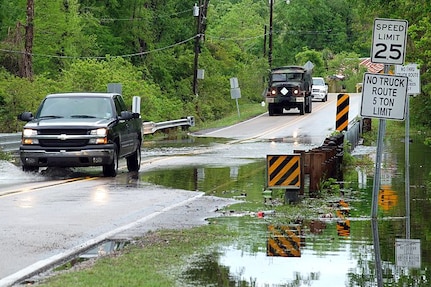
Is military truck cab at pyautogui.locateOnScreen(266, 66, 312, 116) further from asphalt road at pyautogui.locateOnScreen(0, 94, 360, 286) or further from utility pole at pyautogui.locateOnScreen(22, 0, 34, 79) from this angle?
asphalt road at pyautogui.locateOnScreen(0, 94, 360, 286)

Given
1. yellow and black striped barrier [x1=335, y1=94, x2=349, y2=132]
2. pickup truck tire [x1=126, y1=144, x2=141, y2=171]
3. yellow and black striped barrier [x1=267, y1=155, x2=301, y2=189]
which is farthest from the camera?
yellow and black striped barrier [x1=335, y1=94, x2=349, y2=132]

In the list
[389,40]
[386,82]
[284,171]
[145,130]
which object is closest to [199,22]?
[145,130]

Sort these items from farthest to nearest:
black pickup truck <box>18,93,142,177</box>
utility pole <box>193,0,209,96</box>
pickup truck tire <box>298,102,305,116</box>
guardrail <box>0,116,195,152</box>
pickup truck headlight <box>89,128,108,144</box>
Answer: utility pole <box>193,0,209,96</box>, pickup truck tire <box>298,102,305,116</box>, guardrail <box>0,116,195,152</box>, pickup truck headlight <box>89,128,108,144</box>, black pickup truck <box>18,93,142,177</box>

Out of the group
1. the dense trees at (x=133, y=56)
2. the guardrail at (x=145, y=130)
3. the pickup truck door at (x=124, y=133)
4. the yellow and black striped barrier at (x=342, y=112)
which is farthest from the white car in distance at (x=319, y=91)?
the pickup truck door at (x=124, y=133)

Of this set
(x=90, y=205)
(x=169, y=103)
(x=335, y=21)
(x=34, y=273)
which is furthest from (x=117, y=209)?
(x=335, y=21)

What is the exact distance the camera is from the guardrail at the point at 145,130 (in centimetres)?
2803

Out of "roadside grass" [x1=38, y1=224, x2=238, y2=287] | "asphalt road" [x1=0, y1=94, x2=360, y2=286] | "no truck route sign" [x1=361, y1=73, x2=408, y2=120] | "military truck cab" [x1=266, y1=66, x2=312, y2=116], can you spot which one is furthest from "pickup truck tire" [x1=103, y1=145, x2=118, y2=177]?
"military truck cab" [x1=266, y1=66, x2=312, y2=116]

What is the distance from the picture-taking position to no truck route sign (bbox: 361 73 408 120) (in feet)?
43.0

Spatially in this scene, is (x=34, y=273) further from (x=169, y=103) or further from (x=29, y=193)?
(x=169, y=103)

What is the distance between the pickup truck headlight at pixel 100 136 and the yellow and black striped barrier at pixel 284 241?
802 centimetres

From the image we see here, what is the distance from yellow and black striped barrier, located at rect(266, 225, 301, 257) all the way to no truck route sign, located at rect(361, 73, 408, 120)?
6.23 feet

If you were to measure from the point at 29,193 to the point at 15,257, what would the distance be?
6.98 metres

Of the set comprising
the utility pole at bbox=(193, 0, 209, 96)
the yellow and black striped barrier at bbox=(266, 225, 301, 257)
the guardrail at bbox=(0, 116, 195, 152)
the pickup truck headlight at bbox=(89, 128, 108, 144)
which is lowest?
the guardrail at bbox=(0, 116, 195, 152)

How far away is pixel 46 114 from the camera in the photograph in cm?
2169
